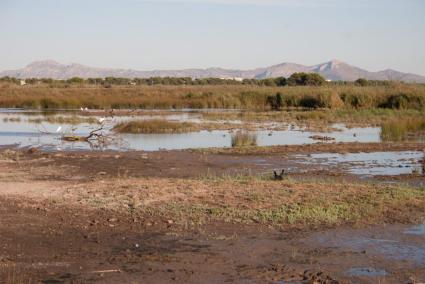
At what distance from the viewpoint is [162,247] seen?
924 cm

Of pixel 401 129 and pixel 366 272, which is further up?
pixel 401 129

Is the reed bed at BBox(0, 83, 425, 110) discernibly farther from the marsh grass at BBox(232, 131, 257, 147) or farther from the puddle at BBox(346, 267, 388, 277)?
the puddle at BBox(346, 267, 388, 277)

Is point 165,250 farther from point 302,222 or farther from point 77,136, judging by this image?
point 77,136

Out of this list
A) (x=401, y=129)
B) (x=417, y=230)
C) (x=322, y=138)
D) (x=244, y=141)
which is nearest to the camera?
(x=417, y=230)

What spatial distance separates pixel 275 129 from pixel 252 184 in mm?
18291

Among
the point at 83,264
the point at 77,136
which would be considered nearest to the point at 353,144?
the point at 77,136

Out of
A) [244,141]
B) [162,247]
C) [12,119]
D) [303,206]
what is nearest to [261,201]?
[303,206]

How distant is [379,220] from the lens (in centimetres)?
1104

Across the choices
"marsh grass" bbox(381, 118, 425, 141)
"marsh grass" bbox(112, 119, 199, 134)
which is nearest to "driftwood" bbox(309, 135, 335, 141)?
"marsh grass" bbox(381, 118, 425, 141)

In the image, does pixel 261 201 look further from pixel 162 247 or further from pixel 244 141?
pixel 244 141

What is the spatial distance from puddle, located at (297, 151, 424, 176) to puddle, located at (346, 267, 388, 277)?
8900mm

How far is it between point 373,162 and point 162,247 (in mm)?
11688

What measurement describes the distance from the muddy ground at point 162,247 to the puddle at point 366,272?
1 centimetres

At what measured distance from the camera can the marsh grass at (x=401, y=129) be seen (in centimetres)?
2767
